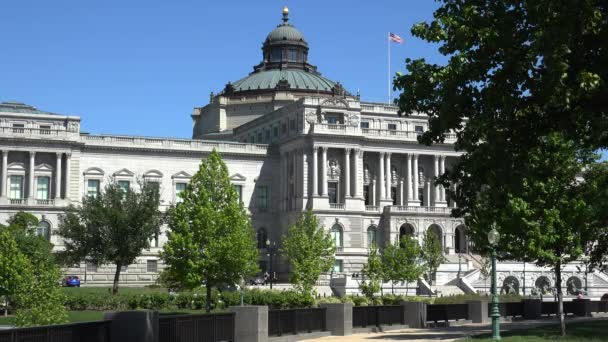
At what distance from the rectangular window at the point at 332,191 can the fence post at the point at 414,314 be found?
55778 mm

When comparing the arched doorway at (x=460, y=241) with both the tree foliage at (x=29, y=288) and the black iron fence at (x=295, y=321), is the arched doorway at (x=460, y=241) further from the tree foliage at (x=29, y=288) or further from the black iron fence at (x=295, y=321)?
the tree foliage at (x=29, y=288)

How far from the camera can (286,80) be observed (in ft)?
406

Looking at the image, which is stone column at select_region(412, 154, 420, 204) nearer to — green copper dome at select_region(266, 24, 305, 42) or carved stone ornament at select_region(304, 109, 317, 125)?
carved stone ornament at select_region(304, 109, 317, 125)

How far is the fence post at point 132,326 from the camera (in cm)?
2741

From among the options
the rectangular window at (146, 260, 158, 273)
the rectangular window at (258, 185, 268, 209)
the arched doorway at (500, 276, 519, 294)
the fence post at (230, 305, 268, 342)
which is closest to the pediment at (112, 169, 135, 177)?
the rectangular window at (146, 260, 158, 273)

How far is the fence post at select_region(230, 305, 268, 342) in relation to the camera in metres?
34.1

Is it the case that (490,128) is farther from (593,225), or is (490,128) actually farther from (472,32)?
(593,225)

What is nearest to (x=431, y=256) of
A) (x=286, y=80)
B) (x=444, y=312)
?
(x=444, y=312)

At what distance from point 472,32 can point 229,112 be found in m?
103

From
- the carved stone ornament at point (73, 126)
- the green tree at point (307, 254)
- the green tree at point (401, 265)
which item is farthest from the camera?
the carved stone ornament at point (73, 126)

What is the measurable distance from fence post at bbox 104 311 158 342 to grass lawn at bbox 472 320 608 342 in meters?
14.4

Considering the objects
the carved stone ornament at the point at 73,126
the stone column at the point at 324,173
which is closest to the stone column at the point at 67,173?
the carved stone ornament at the point at 73,126

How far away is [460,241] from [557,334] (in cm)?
7094

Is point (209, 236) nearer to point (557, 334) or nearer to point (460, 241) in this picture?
point (557, 334)
